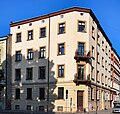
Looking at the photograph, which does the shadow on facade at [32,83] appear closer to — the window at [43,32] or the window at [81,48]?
the window at [43,32]

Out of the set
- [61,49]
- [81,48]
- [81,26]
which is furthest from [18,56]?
[81,26]

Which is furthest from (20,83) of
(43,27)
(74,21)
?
(74,21)

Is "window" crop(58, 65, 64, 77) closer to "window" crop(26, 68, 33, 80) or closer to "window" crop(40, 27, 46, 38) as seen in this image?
"window" crop(26, 68, 33, 80)

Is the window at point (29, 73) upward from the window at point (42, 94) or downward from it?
upward

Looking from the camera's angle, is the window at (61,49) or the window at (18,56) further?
the window at (18,56)

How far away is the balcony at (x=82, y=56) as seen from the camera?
150 feet

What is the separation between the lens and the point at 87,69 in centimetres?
4669

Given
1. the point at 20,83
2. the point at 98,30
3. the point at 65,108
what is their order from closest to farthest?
the point at 65,108 < the point at 20,83 < the point at 98,30

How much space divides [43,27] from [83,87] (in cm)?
1304

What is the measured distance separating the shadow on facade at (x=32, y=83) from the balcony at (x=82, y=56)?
5.06 meters

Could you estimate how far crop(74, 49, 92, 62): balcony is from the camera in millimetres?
45781

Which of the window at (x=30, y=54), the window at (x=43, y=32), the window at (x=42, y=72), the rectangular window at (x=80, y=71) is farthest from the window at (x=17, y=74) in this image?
the rectangular window at (x=80, y=71)

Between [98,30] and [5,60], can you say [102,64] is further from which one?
[5,60]

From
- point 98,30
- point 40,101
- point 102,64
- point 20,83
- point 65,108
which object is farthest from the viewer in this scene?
point 102,64
